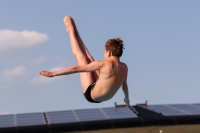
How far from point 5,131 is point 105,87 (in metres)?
13.6

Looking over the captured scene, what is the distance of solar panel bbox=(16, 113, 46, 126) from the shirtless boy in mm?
13915

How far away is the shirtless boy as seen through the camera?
13.4m

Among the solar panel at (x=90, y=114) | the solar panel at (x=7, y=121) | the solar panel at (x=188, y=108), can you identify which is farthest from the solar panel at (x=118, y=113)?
the solar panel at (x=7, y=121)

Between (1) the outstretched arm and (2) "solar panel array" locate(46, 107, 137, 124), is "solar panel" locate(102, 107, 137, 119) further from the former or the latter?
(1) the outstretched arm

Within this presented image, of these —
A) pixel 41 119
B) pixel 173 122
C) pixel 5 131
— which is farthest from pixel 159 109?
pixel 5 131

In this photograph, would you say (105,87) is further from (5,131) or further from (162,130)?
(162,130)

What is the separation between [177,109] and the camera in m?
31.4

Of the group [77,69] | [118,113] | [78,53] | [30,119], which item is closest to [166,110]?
[118,113]

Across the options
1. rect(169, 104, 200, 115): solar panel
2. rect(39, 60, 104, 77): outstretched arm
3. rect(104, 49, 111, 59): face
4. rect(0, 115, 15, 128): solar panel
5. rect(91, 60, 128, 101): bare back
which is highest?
rect(104, 49, 111, 59): face

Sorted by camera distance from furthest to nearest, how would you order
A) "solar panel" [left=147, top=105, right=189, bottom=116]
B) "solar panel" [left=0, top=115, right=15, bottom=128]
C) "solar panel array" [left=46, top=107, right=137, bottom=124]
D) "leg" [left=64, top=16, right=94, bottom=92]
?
"solar panel" [left=147, top=105, right=189, bottom=116] < "solar panel array" [left=46, top=107, right=137, bottom=124] < "solar panel" [left=0, top=115, right=15, bottom=128] < "leg" [left=64, top=16, right=94, bottom=92]

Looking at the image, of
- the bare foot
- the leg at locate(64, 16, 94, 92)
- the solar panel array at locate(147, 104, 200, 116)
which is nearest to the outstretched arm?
the leg at locate(64, 16, 94, 92)

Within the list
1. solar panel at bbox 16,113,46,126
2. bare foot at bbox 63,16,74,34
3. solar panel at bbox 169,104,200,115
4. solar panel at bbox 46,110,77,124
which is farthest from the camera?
solar panel at bbox 169,104,200,115

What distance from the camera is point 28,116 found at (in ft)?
100

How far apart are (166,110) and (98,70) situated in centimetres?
1786
